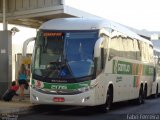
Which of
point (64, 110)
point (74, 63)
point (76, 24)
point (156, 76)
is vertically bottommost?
point (64, 110)

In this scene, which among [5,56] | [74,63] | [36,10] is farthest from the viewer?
[36,10]

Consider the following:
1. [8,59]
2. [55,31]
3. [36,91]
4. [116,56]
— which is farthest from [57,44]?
[8,59]

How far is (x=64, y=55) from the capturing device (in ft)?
54.1

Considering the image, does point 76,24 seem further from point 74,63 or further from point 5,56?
point 5,56

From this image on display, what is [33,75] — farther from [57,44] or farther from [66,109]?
[66,109]

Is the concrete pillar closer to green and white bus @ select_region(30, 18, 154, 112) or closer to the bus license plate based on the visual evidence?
green and white bus @ select_region(30, 18, 154, 112)

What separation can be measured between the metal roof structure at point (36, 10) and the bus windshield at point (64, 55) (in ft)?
16.0

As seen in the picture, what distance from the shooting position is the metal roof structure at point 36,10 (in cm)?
2180

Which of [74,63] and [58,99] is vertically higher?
[74,63]

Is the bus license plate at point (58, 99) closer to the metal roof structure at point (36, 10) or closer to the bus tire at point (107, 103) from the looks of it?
the bus tire at point (107, 103)

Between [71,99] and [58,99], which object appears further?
[58,99]

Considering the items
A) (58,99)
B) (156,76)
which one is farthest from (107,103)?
(156,76)

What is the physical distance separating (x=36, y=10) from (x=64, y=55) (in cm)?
643

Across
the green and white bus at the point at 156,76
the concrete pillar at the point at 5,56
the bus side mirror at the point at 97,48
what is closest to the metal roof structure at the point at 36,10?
the concrete pillar at the point at 5,56
